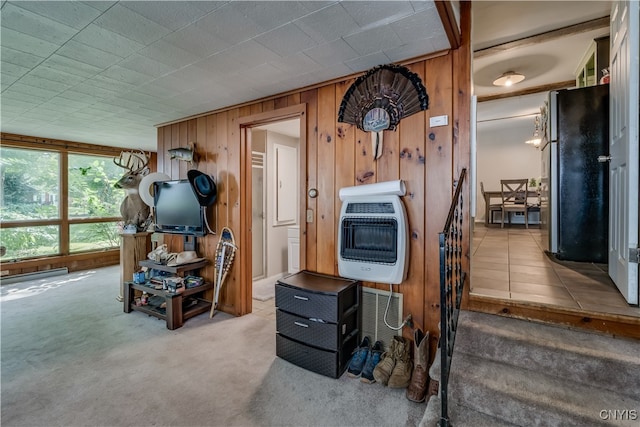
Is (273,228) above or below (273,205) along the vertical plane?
below

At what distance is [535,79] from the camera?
13.7 feet

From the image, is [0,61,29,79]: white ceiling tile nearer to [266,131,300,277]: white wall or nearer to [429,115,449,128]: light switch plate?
[266,131,300,277]: white wall

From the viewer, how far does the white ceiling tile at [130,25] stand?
66.4 inches

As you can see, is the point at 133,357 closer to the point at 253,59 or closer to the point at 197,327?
the point at 197,327

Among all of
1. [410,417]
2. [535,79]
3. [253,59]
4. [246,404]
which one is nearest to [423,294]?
[410,417]

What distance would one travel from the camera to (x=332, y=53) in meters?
2.18

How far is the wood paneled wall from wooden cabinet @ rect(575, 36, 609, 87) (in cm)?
205

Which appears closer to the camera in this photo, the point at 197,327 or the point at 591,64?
the point at 197,327

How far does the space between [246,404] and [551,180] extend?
3157mm

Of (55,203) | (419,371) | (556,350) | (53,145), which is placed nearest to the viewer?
(556,350)

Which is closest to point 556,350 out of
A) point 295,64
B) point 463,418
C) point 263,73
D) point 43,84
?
point 463,418

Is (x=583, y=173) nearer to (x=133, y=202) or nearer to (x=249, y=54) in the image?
(x=249, y=54)

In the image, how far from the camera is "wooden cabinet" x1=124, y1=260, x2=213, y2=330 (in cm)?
306

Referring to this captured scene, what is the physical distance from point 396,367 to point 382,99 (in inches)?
81.2
